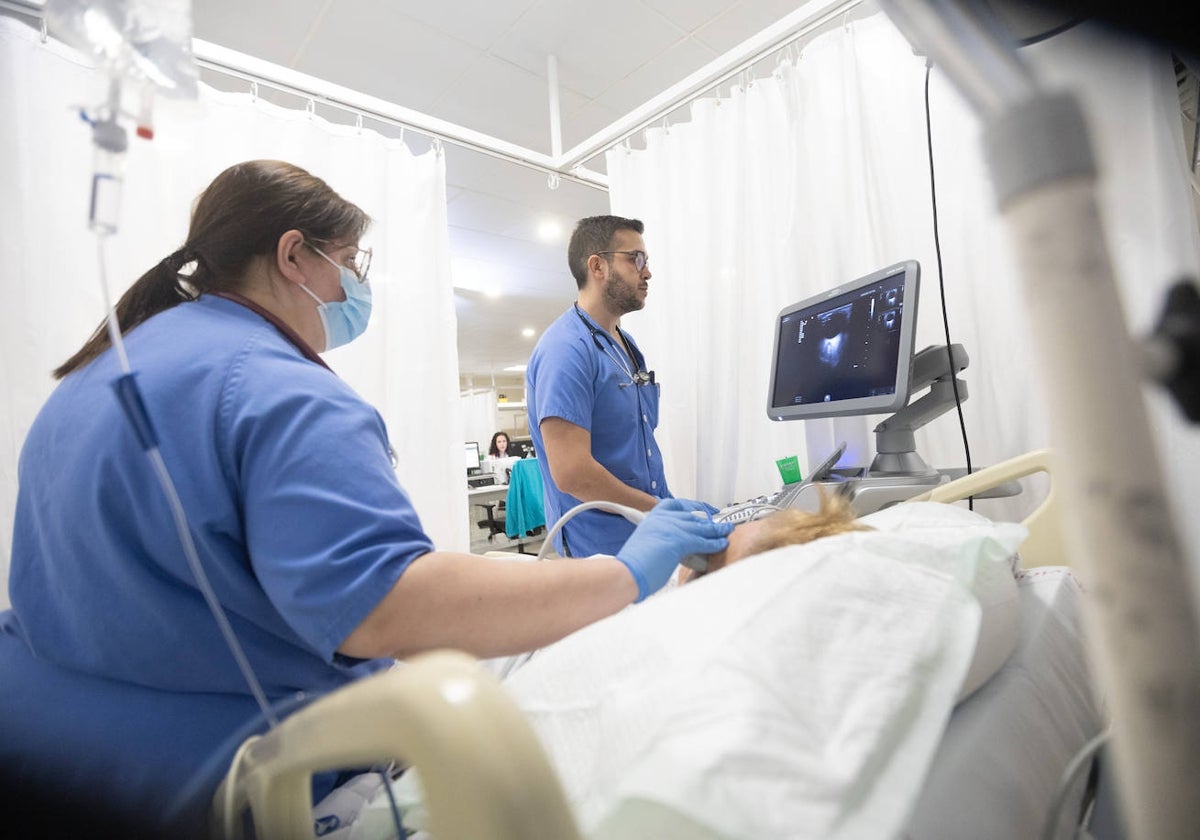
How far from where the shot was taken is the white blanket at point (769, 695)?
30 cm

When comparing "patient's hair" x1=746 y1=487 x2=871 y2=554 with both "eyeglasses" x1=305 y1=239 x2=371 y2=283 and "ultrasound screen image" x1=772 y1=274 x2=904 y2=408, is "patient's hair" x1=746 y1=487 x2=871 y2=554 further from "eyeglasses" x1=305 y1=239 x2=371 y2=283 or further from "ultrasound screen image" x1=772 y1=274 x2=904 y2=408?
"eyeglasses" x1=305 y1=239 x2=371 y2=283

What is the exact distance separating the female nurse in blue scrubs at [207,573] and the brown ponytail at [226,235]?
178 millimetres

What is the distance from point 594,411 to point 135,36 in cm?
125

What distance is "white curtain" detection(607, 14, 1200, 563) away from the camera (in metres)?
1.38

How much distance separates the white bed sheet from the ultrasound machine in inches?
17.7

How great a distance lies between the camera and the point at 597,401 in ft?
5.16

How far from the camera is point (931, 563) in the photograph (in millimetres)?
529

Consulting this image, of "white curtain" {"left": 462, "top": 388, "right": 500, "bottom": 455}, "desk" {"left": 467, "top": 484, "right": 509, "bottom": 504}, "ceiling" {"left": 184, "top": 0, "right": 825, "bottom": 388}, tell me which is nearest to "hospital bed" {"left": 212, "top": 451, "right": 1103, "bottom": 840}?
"ceiling" {"left": 184, "top": 0, "right": 825, "bottom": 388}

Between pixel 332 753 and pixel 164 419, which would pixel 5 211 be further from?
pixel 332 753

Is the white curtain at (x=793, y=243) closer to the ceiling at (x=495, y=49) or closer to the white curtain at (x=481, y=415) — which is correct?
the ceiling at (x=495, y=49)

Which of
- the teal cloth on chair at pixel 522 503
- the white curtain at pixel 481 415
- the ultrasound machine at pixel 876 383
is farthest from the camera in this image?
the white curtain at pixel 481 415

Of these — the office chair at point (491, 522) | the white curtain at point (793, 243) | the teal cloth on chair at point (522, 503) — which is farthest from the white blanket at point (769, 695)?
the office chair at point (491, 522)

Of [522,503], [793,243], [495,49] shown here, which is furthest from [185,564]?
[522,503]

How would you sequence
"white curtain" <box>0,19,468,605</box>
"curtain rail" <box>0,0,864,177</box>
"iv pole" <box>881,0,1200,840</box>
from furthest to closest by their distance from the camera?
"curtain rail" <box>0,0,864,177</box>, "white curtain" <box>0,19,468,605</box>, "iv pole" <box>881,0,1200,840</box>
